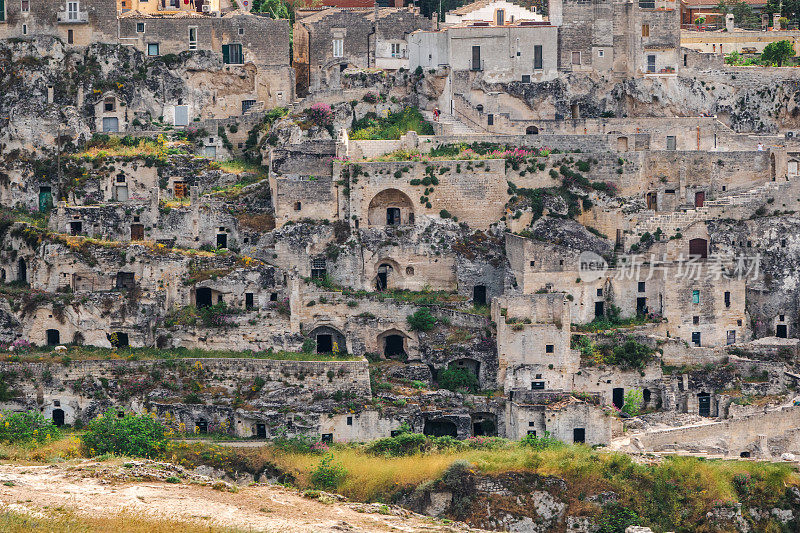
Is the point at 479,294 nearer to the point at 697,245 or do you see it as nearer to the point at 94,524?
the point at 697,245

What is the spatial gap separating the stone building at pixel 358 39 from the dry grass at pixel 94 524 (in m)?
36.5

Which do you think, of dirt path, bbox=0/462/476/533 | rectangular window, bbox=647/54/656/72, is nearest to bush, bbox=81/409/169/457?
dirt path, bbox=0/462/476/533

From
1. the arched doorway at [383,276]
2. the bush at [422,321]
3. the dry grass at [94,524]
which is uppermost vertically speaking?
the arched doorway at [383,276]

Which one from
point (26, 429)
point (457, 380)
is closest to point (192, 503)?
point (26, 429)

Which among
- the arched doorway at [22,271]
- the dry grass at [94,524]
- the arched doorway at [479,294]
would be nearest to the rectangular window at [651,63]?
the arched doorway at [479,294]

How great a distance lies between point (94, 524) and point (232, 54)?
3701 cm

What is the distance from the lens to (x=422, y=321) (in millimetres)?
78062

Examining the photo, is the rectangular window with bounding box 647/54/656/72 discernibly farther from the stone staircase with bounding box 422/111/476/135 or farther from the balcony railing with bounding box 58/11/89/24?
the balcony railing with bounding box 58/11/89/24

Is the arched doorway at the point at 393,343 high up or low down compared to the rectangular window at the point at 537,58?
down

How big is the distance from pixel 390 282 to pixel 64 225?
14.6m

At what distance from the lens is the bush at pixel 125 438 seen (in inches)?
2709

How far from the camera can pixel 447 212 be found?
81.4m

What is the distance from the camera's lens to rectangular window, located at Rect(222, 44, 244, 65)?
290 ft

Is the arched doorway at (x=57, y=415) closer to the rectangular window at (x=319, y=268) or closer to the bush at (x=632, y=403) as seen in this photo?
the rectangular window at (x=319, y=268)
